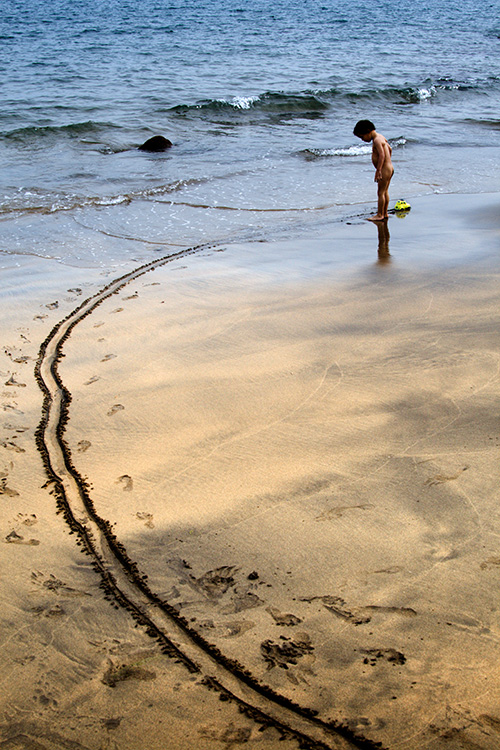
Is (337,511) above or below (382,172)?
below

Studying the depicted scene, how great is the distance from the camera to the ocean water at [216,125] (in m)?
8.38

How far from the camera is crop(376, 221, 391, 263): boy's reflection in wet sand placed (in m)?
6.19

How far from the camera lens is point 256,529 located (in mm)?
2619

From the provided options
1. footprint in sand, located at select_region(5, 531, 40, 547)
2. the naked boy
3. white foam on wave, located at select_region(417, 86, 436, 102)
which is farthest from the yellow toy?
white foam on wave, located at select_region(417, 86, 436, 102)

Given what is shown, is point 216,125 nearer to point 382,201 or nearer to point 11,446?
point 382,201

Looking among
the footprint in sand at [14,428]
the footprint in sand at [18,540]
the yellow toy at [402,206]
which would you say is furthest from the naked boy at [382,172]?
the footprint in sand at [18,540]

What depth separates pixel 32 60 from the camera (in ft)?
75.0

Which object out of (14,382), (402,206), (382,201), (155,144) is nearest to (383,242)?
(382,201)

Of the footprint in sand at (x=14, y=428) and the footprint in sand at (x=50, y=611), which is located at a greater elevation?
the footprint in sand at (x=14, y=428)

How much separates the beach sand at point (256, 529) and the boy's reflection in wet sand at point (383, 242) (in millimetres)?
1347

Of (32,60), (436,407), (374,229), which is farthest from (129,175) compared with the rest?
(32,60)

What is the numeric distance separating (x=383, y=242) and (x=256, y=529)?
16.1ft

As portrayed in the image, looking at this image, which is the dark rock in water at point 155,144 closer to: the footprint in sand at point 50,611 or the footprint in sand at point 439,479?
the footprint in sand at point 439,479

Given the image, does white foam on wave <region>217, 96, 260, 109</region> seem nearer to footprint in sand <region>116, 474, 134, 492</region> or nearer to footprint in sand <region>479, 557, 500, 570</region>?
footprint in sand <region>116, 474, 134, 492</region>
